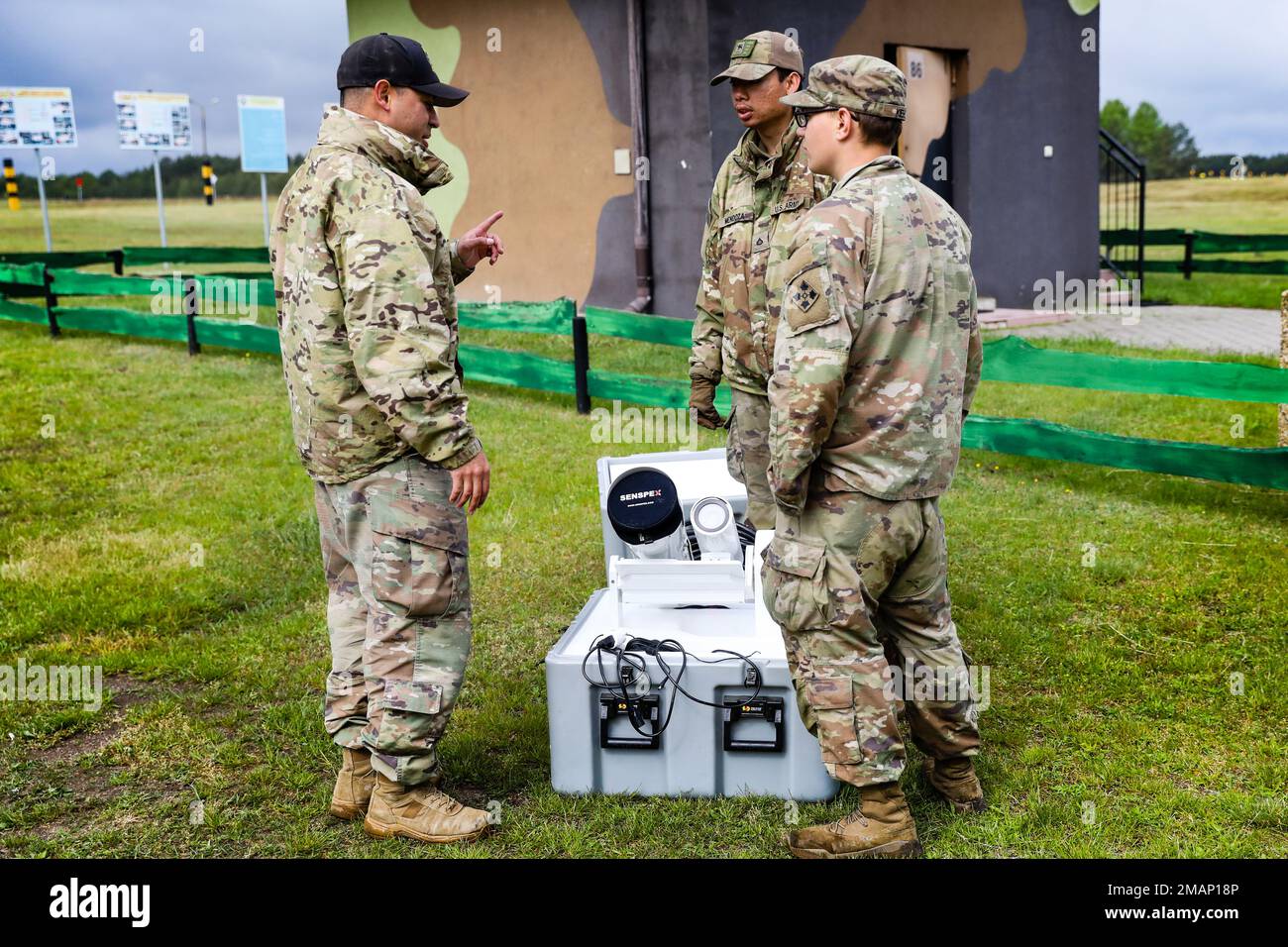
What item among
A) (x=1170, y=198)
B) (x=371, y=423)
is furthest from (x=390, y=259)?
(x=1170, y=198)

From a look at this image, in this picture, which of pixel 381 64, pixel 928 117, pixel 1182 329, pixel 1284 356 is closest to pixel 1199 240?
pixel 1182 329

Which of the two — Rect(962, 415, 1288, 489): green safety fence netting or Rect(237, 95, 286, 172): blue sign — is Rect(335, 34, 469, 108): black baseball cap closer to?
Rect(962, 415, 1288, 489): green safety fence netting

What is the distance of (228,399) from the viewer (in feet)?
33.1

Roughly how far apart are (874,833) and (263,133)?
19.1 metres

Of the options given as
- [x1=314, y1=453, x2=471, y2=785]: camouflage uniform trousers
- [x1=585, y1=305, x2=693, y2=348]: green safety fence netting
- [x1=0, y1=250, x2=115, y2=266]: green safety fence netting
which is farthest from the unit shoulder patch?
[x1=0, y1=250, x2=115, y2=266]: green safety fence netting

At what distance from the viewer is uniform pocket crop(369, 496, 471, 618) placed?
3203 millimetres

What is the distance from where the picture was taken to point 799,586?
306 cm

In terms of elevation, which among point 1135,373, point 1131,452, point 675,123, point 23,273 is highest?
point 675,123

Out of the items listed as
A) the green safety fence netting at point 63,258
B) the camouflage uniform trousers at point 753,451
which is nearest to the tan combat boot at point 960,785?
the camouflage uniform trousers at point 753,451

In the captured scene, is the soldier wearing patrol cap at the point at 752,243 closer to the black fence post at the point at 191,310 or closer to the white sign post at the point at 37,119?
the black fence post at the point at 191,310

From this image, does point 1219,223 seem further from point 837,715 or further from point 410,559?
point 410,559

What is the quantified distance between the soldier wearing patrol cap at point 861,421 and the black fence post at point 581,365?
5.64m

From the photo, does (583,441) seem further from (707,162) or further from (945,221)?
(945,221)

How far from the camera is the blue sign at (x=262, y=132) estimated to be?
19.3 m
